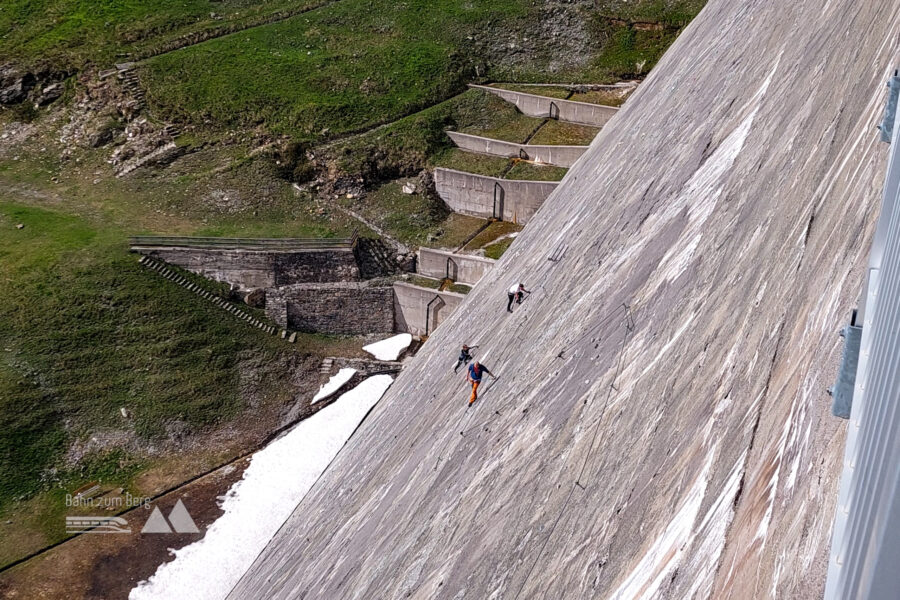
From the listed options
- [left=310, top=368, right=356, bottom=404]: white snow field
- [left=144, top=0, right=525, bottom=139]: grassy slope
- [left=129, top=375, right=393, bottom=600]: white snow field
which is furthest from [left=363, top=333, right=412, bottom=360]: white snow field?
[left=144, top=0, right=525, bottom=139]: grassy slope

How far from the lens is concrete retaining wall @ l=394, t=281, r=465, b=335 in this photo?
109 feet

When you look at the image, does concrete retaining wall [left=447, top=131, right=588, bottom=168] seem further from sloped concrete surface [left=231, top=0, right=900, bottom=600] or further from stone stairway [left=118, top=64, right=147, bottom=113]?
sloped concrete surface [left=231, top=0, right=900, bottom=600]

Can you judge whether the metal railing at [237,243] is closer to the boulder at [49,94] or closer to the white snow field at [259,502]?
the white snow field at [259,502]

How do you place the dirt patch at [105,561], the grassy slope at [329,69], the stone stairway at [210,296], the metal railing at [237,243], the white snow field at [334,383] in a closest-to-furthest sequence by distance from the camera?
the dirt patch at [105,561], the white snow field at [334,383], the stone stairway at [210,296], the metal railing at [237,243], the grassy slope at [329,69]

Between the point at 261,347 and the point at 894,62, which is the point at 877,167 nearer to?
the point at 894,62

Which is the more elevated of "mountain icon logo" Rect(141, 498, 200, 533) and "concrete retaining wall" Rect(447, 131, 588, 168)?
"concrete retaining wall" Rect(447, 131, 588, 168)

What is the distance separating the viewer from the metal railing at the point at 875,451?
10.5ft

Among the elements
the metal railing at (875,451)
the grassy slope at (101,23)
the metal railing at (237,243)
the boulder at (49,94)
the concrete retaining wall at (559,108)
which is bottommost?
the metal railing at (237,243)

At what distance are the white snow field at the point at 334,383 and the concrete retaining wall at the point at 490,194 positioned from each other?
1034cm

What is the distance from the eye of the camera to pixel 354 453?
21125 mm

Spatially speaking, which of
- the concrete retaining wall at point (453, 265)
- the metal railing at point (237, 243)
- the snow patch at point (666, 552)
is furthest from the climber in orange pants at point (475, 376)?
the metal railing at point (237, 243)

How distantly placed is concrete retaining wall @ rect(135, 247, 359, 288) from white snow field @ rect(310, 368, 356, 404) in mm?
4723

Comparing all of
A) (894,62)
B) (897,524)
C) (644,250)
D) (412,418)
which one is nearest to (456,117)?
(412,418)

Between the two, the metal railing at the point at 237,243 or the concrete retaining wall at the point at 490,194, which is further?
the concrete retaining wall at the point at 490,194
